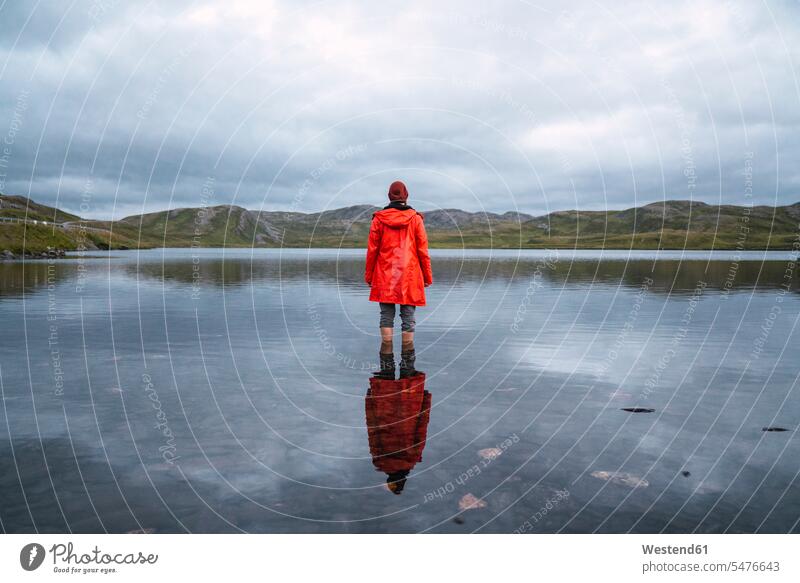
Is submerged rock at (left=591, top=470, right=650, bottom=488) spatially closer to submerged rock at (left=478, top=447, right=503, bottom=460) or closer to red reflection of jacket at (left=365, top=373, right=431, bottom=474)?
submerged rock at (left=478, top=447, right=503, bottom=460)

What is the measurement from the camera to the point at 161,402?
10203mm

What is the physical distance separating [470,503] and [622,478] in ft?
6.39

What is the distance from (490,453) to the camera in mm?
7562

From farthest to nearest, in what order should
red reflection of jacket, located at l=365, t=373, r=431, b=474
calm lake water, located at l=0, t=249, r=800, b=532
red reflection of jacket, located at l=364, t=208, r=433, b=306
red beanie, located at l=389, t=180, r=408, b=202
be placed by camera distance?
red beanie, located at l=389, t=180, r=408, b=202 < red reflection of jacket, located at l=364, t=208, r=433, b=306 < red reflection of jacket, located at l=365, t=373, r=431, b=474 < calm lake water, located at l=0, t=249, r=800, b=532

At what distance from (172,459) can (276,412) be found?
2.39 meters

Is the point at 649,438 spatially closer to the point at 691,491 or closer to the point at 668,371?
the point at 691,491

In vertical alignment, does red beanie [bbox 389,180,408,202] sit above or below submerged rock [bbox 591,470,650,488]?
above

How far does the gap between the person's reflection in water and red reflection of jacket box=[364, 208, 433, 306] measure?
202 cm

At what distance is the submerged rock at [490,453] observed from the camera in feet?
24.3

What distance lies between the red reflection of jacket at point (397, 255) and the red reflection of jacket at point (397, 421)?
2.39 metres

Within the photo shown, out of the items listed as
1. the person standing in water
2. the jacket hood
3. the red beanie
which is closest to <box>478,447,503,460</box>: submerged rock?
the person standing in water

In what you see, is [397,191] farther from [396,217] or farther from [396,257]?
[396,257]

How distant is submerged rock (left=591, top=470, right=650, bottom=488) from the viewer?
6609mm

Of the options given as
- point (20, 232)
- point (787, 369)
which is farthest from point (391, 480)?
point (20, 232)
